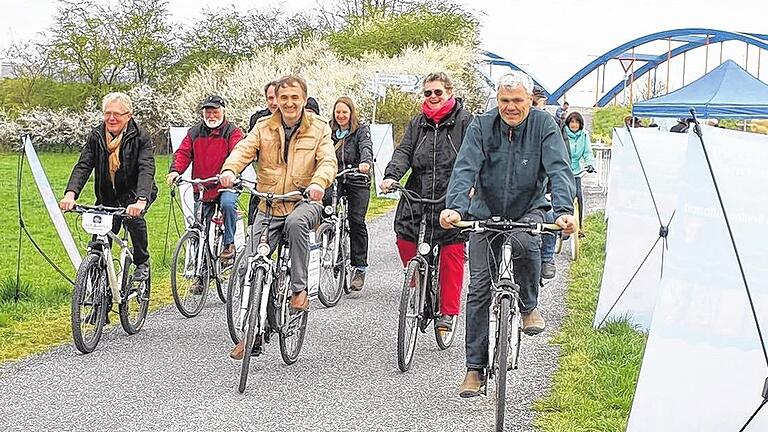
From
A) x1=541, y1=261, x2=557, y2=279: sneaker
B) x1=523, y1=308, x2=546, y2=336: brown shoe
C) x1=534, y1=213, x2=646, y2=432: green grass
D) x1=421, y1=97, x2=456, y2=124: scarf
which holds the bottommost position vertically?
x1=534, y1=213, x2=646, y2=432: green grass

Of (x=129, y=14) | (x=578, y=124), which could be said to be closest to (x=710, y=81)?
(x=578, y=124)

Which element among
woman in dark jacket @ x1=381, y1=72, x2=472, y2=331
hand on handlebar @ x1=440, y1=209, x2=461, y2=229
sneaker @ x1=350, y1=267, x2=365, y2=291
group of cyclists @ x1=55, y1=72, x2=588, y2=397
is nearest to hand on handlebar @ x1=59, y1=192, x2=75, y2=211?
group of cyclists @ x1=55, y1=72, x2=588, y2=397

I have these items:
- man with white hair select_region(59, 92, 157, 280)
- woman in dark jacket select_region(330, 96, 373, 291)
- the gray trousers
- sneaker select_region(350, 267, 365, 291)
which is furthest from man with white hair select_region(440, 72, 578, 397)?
sneaker select_region(350, 267, 365, 291)

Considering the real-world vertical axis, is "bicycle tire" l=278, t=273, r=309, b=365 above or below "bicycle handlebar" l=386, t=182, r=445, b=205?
below

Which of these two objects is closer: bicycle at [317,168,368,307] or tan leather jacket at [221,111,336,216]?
tan leather jacket at [221,111,336,216]

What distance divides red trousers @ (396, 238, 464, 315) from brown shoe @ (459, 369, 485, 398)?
63.7 inches

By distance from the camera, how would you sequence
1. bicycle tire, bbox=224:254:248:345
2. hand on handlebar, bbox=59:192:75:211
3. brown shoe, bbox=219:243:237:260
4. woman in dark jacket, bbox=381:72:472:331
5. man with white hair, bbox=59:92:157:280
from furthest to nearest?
brown shoe, bbox=219:243:237:260 → man with white hair, bbox=59:92:157:280 → woman in dark jacket, bbox=381:72:472:331 → hand on handlebar, bbox=59:192:75:211 → bicycle tire, bbox=224:254:248:345

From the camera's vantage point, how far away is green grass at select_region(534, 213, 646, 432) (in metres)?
6.22

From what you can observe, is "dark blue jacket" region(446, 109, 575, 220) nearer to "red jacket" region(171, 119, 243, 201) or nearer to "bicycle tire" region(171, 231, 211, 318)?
"bicycle tire" region(171, 231, 211, 318)

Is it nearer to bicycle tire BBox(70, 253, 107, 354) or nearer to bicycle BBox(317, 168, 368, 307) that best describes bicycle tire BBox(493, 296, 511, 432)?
bicycle tire BBox(70, 253, 107, 354)

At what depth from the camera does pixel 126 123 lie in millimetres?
8680

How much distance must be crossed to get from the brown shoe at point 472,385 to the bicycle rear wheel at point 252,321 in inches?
52.0

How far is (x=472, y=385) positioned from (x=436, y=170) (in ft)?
8.03

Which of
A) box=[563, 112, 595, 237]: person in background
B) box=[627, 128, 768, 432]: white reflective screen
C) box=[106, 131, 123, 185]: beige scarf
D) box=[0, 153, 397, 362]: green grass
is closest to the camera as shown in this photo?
box=[627, 128, 768, 432]: white reflective screen
